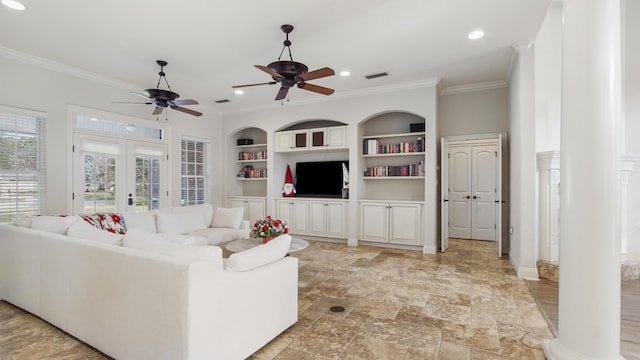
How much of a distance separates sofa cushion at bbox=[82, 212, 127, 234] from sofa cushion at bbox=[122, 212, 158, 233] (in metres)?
0.09

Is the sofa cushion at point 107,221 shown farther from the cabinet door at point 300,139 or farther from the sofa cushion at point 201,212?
the cabinet door at point 300,139

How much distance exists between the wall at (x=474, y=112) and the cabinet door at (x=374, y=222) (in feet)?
5.91

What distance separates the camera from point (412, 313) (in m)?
2.92

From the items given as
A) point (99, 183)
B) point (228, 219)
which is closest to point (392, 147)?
point (228, 219)

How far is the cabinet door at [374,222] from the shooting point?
571 centimetres

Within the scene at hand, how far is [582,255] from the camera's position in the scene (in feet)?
6.57

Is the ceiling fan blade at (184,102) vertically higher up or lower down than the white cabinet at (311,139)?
higher up

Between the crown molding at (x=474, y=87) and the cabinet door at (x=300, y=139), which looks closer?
the crown molding at (x=474, y=87)

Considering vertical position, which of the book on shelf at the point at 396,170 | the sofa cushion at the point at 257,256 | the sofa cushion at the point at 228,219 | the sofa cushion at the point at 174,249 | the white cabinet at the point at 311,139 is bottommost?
the sofa cushion at the point at 228,219

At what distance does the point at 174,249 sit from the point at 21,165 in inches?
153

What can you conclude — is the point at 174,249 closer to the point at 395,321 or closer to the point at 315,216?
the point at 395,321

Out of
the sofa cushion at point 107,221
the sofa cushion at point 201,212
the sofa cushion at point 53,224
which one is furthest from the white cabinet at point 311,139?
the sofa cushion at point 53,224

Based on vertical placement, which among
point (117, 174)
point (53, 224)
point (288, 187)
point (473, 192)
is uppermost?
point (117, 174)

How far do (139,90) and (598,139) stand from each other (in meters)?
6.41
